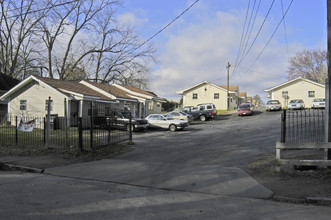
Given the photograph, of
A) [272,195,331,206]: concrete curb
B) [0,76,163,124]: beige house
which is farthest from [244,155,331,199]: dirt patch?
[0,76,163,124]: beige house

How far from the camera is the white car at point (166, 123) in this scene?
20.5 metres

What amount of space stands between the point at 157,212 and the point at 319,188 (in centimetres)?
389

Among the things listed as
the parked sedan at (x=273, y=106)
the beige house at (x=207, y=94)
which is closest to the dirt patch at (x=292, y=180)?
the parked sedan at (x=273, y=106)

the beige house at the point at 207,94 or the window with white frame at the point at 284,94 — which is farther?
the beige house at the point at 207,94

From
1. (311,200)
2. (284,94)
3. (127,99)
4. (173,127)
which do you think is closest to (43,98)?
(127,99)

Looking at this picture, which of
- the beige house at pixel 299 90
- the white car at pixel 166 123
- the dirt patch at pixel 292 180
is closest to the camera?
the dirt patch at pixel 292 180

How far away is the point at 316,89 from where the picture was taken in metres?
37.6

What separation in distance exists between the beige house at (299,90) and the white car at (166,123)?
25337 mm

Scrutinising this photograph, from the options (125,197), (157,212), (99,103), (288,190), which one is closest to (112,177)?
(125,197)

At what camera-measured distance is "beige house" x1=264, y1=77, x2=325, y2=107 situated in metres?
37.5

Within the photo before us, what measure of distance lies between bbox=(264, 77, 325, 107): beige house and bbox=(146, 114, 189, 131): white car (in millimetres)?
25337

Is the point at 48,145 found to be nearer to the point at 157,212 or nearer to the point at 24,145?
the point at 24,145

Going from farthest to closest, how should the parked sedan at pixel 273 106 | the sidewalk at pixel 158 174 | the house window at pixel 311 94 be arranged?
the house window at pixel 311 94 < the parked sedan at pixel 273 106 < the sidewalk at pixel 158 174

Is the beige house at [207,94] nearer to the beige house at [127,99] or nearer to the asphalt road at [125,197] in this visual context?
the beige house at [127,99]
